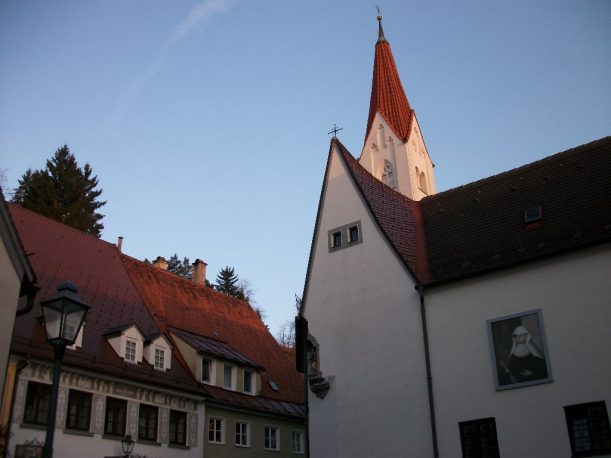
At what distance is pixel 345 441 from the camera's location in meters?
21.2

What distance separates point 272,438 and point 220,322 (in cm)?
650

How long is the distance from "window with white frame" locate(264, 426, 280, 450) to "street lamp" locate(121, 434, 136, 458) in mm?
8975

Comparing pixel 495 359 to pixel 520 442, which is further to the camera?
pixel 495 359

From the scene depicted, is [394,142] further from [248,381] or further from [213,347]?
[213,347]

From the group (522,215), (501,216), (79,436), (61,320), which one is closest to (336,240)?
(501,216)

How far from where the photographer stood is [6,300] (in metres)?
16.1

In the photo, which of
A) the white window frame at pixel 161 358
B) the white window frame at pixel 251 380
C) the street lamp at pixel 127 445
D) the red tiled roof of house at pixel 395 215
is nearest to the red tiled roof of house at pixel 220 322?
the white window frame at pixel 251 380

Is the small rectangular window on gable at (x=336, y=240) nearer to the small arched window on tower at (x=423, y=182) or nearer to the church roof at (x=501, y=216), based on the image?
the church roof at (x=501, y=216)

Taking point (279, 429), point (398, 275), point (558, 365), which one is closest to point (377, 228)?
point (398, 275)

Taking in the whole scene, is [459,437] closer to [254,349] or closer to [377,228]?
[377,228]

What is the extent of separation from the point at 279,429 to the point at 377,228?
40.6 ft

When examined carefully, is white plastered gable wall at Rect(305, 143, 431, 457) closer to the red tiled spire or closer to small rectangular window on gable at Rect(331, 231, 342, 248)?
small rectangular window on gable at Rect(331, 231, 342, 248)

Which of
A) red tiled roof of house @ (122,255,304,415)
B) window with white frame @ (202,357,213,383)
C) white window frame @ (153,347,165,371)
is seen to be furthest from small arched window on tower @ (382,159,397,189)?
white window frame @ (153,347,165,371)

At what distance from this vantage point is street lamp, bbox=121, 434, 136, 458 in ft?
71.7
